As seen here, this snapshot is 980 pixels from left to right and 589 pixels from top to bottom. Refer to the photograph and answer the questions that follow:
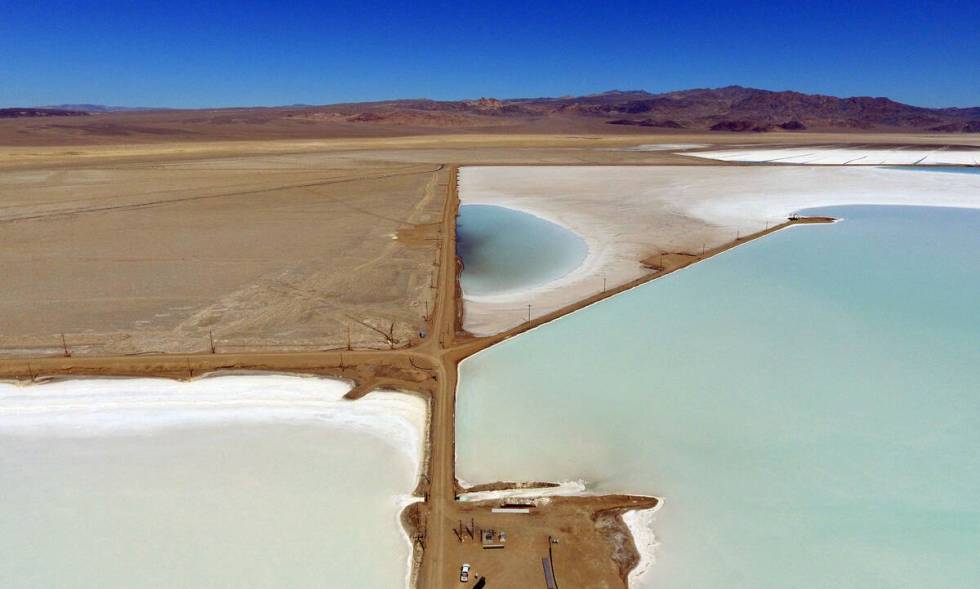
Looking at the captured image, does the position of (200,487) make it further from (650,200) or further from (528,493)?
(650,200)

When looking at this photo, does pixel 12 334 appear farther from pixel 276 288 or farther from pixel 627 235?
pixel 627 235

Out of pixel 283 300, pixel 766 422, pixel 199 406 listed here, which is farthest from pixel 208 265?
pixel 766 422

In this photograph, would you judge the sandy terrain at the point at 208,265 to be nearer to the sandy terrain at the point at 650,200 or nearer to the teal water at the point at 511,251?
the teal water at the point at 511,251

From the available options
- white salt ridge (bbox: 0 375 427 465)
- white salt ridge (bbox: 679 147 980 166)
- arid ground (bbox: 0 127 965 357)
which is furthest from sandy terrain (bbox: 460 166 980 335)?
white salt ridge (bbox: 679 147 980 166)

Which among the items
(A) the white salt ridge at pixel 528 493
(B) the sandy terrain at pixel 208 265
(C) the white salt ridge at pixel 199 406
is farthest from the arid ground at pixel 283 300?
(C) the white salt ridge at pixel 199 406

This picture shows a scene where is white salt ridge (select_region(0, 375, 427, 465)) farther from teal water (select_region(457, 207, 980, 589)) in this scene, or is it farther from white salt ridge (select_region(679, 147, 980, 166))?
white salt ridge (select_region(679, 147, 980, 166))

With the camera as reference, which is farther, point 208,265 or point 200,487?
point 208,265

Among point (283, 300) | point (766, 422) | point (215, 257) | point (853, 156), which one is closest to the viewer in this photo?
point (766, 422)
